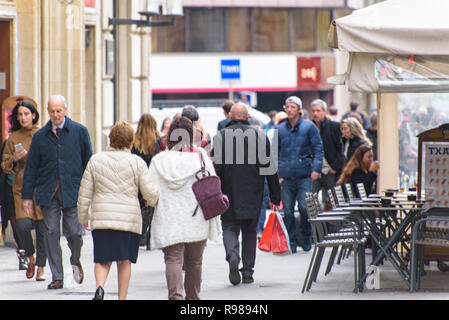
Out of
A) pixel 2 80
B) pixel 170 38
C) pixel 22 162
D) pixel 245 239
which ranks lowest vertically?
pixel 245 239

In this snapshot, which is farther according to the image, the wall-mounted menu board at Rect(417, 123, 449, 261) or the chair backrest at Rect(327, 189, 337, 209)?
the chair backrest at Rect(327, 189, 337, 209)

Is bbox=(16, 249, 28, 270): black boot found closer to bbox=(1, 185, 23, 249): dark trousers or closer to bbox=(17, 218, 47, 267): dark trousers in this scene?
bbox=(1, 185, 23, 249): dark trousers

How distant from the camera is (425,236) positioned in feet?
35.3

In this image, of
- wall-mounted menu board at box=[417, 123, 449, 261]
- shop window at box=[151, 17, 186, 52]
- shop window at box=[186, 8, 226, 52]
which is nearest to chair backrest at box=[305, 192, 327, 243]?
wall-mounted menu board at box=[417, 123, 449, 261]

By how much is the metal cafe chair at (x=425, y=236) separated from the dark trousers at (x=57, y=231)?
325cm

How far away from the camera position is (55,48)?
14945mm

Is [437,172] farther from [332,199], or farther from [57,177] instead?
[57,177]

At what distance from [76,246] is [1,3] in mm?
4945

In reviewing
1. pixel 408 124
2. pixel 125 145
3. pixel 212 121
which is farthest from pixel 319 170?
pixel 212 121

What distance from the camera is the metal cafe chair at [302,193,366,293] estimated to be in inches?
402

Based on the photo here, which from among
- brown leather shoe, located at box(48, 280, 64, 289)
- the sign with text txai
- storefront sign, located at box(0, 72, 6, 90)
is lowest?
brown leather shoe, located at box(48, 280, 64, 289)

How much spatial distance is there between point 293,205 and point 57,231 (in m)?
4.22

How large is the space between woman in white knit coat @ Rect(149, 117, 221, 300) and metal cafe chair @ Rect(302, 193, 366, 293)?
1549mm

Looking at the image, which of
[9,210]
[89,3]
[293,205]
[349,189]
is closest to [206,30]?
[89,3]
